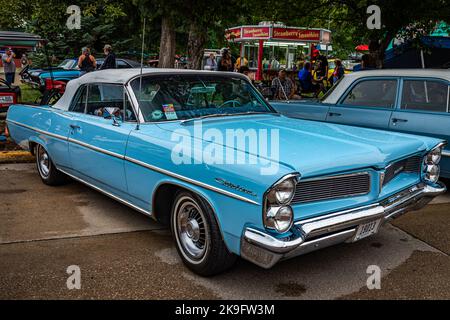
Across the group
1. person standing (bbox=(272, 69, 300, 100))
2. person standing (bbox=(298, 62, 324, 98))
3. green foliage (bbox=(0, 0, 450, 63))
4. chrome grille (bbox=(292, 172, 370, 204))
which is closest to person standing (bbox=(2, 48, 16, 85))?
green foliage (bbox=(0, 0, 450, 63))

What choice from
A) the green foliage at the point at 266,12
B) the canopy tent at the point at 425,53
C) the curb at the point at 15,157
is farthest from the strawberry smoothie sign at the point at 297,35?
the curb at the point at 15,157

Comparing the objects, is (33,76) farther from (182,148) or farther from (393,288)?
(393,288)

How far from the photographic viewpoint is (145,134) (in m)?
3.75

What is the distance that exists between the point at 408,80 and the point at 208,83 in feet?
9.24

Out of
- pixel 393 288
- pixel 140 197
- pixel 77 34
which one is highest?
pixel 77 34

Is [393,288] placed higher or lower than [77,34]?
lower

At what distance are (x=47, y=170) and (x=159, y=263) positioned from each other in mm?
2771

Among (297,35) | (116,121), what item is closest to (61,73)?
(297,35)

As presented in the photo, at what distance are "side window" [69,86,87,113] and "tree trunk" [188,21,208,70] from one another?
13.6 ft

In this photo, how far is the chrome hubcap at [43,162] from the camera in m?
5.62

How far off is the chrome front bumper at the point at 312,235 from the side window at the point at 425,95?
2.52 m

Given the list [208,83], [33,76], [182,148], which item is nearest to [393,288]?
[182,148]

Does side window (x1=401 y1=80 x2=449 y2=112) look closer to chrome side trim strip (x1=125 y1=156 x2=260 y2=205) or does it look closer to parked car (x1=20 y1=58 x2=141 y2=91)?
chrome side trim strip (x1=125 y1=156 x2=260 y2=205)

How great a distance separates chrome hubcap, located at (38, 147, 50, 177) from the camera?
562 cm
